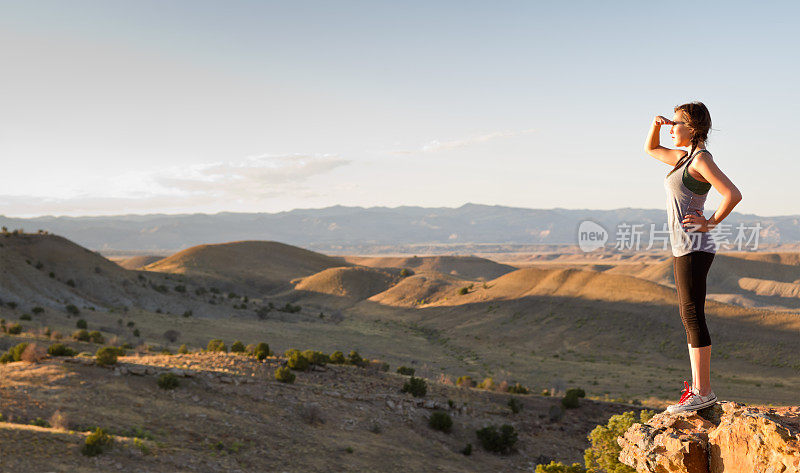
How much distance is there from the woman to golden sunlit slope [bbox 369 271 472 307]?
6570 cm

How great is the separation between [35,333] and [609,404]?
32.6m

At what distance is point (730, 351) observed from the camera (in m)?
39.4

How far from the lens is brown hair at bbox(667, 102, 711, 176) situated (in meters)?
4.54

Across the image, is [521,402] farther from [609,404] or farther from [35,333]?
[35,333]

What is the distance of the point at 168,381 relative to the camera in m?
17.7

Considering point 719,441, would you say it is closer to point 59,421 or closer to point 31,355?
point 59,421

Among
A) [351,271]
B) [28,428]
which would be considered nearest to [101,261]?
[351,271]

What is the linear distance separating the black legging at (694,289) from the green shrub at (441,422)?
16579mm

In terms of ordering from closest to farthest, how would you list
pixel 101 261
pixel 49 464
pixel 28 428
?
pixel 49 464, pixel 28 428, pixel 101 261

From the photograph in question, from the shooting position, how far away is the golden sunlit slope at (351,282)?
82625mm

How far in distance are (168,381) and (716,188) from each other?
1858 centimetres

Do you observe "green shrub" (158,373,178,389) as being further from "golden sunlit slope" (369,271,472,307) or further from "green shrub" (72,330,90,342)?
"golden sunlit slope" (369,271,472,307)

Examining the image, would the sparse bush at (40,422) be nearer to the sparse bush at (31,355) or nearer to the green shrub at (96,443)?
the green shrub at (96,443)

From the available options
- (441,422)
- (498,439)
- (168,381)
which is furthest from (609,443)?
(168,381)
